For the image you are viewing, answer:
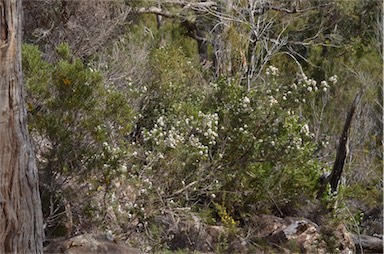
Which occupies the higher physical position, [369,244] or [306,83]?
[306,83]

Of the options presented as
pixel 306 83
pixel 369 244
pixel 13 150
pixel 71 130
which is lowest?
pixel 369 244

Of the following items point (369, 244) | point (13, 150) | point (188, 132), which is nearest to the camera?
point (13, 150)

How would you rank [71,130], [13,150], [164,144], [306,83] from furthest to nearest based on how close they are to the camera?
[306,83] < [164,144] < [71,130] < [13,150]

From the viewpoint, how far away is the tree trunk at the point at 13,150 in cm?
402

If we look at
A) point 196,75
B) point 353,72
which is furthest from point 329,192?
point 353,72

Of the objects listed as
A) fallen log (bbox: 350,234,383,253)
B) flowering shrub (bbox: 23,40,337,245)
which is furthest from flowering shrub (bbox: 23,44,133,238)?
fallen log (bbox: 350,234,383,253)

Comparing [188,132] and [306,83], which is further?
[306,83]

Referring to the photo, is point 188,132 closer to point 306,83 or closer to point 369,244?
point 306,83

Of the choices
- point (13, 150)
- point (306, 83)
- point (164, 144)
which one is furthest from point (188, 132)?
point (13, 150)

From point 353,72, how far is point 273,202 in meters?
8.77

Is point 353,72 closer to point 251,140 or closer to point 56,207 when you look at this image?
point 251,140

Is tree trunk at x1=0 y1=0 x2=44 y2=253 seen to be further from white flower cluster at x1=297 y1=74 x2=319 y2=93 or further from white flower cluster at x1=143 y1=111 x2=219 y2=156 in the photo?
white flower cluster at x1=297 y1=74 x2=319 y2=93

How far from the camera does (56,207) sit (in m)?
6.35

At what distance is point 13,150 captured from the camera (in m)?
4.05
